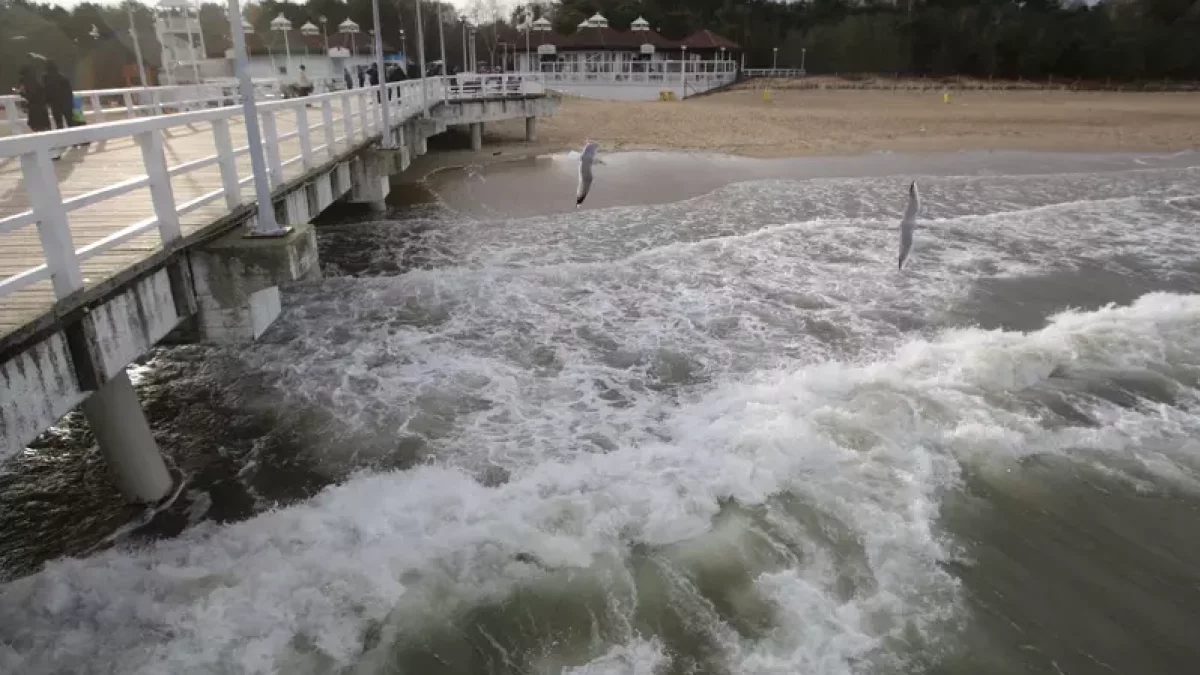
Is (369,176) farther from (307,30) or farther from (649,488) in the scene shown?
(307,30)

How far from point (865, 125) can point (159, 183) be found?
118 ft

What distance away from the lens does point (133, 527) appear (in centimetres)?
656

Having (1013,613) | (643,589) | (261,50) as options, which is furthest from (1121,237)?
(261,50)

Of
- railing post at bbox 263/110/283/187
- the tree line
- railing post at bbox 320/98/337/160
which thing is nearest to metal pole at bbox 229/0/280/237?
railing post at bbox 263/110/283/187

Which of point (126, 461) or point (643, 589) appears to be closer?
point (643, 589)

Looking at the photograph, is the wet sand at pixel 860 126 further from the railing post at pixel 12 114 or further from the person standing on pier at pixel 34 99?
the railing post at pixel 12 114

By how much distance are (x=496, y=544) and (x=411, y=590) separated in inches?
31.1

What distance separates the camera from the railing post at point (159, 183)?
582cm

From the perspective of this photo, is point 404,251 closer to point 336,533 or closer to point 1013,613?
point 336,533

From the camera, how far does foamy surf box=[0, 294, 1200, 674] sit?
5230mm

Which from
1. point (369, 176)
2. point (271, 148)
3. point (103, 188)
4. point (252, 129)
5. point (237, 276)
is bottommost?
point (369, 176)

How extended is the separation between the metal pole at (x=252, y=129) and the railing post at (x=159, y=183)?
28.7 inches

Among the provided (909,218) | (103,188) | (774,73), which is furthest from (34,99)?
(774,73)

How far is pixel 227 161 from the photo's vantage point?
7.38 m
